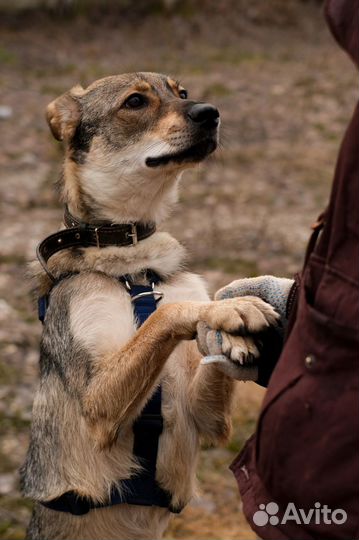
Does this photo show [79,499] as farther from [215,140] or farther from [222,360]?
[215,140]

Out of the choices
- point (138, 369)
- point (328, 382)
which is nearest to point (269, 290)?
point (138, 369)

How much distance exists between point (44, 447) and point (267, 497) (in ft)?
5.58

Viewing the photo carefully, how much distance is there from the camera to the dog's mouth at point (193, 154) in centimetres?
335

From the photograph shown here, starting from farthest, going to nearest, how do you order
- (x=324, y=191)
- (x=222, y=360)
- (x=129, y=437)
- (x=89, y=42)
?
(x=89, y=42), (x=324, y=191), (x=129, y=437), (x=222, y=360)

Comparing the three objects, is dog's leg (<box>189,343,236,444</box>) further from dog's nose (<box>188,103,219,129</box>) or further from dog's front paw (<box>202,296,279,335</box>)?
dog's nose (<box>188,103,219,129</box>)

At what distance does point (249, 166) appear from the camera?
8.91m

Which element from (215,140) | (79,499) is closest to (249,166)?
(215,140)

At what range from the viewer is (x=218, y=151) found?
13.5ft

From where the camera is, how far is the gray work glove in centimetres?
233

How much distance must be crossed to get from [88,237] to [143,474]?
969mm

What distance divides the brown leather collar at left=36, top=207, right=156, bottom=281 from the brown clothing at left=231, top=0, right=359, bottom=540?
5.46ft

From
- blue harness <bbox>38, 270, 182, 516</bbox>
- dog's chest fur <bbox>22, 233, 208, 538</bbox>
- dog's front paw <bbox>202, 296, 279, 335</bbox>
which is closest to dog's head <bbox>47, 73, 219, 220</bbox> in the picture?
dog's chest fur <bbox>22, 233, 208, 538</bbox>

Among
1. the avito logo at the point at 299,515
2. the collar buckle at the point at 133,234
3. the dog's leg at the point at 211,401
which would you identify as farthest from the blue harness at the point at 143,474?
the avito logo at the point at 299,515

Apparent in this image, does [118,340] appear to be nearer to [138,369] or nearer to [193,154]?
[138,369]
